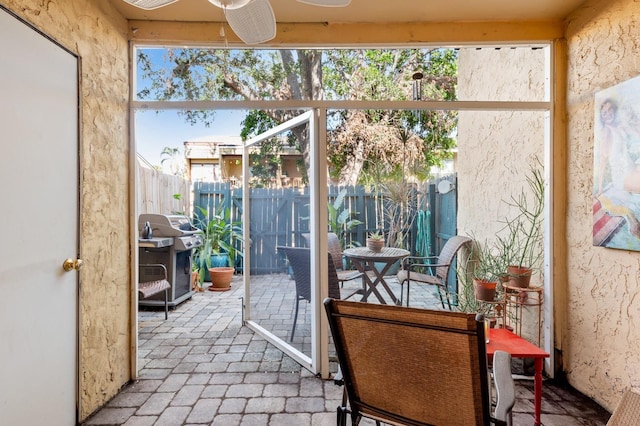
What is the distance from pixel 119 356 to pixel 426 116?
5216 millimetres

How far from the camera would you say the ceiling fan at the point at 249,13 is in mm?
1394

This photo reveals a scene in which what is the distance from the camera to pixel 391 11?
2330mm

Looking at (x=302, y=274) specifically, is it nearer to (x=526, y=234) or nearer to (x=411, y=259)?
(x=526, y=234)

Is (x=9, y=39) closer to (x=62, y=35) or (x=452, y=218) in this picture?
(x=62, y=35)

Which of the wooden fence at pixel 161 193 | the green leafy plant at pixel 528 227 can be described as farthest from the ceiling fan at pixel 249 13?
the wooden fence at pixel 161 193

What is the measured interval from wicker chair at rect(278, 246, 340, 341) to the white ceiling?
171cm

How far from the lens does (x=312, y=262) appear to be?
8.38ft

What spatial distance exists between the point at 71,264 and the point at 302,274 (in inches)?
61.5

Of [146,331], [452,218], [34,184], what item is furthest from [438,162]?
[34,184]

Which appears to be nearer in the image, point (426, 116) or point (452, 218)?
A: point (452, 218)

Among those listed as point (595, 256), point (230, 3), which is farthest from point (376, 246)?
point (230, 3)

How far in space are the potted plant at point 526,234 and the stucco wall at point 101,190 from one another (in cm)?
287

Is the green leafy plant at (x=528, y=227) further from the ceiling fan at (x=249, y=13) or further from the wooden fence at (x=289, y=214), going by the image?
the ceiling fan at (x=249, y=13)

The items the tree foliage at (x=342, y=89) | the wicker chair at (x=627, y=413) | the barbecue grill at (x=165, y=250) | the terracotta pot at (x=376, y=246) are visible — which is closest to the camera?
the wicker chair at (x=627, y=413)
